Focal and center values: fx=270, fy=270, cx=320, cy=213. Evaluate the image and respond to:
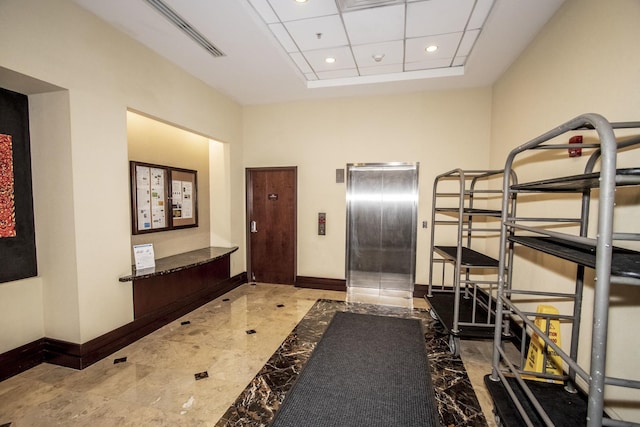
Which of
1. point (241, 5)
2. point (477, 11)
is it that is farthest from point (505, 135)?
point (241, 5)

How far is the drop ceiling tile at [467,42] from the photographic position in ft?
9.82

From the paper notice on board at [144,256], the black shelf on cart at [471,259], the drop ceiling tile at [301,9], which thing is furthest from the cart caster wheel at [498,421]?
the paper notice on board at [144,256]

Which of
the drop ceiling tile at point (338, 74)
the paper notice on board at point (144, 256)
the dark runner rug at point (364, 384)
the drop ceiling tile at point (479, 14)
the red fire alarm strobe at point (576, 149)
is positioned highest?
the drop ceiling tile at point (338, 74)

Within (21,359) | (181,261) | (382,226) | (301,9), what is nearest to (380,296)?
(382,226)

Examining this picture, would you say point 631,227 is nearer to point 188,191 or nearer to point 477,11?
point 477,11

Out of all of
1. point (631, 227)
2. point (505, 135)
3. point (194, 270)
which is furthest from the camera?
point (194, 270)

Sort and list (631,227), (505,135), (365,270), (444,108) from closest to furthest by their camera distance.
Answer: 1. (631,227)
2. (505,135)
3. (444,108)
4. (365,270)

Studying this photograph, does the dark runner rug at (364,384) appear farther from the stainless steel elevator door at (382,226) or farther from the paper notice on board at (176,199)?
the paper notice on board at (176,199)

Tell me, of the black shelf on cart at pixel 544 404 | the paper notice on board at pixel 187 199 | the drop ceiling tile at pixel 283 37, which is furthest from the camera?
the paper notice on board at pixel 187 199

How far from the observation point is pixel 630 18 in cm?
179

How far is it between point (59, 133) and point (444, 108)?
4900 mm

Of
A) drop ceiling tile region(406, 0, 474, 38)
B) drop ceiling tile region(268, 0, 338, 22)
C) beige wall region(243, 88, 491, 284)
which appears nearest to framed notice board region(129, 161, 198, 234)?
beige wall region(243, 88, 491, 284)

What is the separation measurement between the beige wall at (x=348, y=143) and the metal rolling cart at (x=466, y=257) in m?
0.32

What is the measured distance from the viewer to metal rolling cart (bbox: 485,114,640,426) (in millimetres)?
1062
